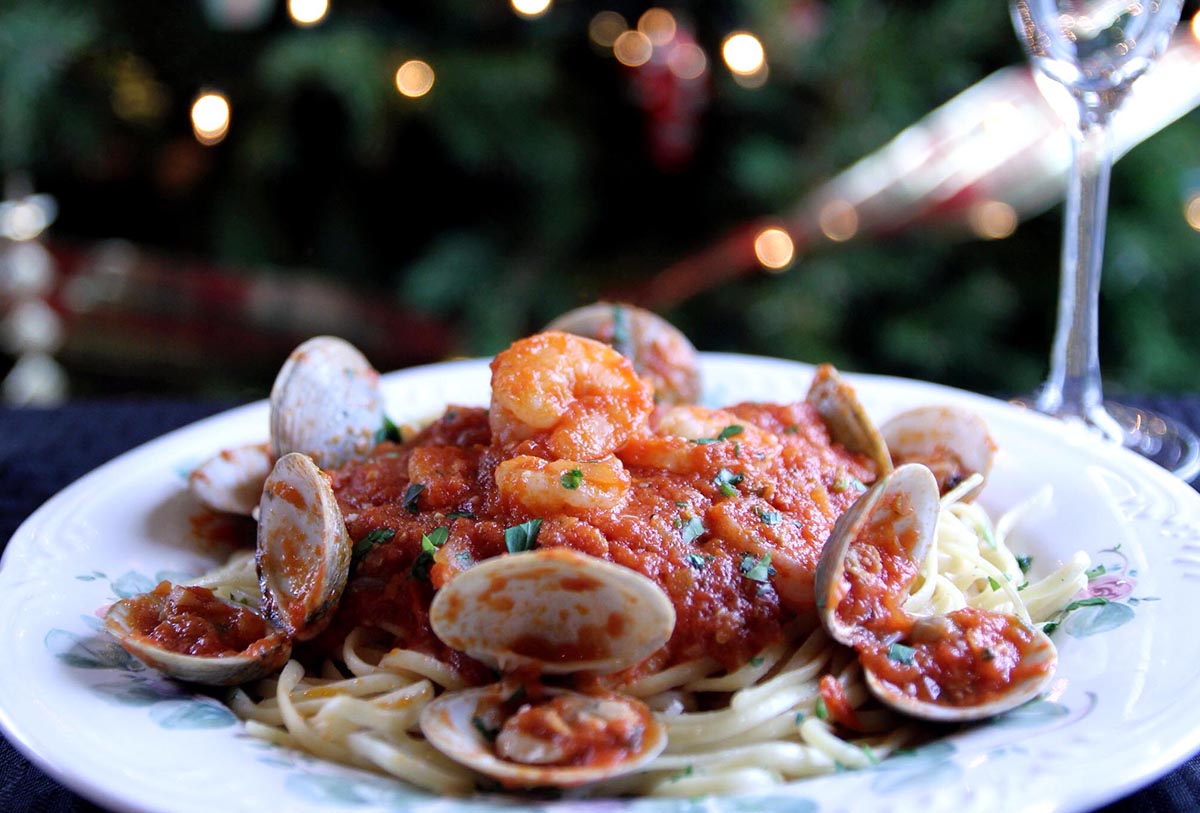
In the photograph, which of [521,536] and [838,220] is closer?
[521,536]

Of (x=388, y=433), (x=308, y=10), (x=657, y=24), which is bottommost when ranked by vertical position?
(x=388, y=433)

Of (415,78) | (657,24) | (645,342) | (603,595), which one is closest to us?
(603,595)

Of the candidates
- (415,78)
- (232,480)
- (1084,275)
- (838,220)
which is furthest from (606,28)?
(232,480)

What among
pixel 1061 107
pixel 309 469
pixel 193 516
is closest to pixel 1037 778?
pixel 309 469

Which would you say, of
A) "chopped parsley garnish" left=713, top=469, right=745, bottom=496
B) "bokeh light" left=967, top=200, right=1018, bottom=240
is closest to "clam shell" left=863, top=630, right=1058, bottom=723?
"chopped parsley garnish" left=713, top=469, right=745, bottom=496

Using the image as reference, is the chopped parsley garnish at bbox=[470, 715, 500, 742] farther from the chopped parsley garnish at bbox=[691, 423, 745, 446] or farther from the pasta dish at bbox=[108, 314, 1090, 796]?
the chopped parsley garnish at bbox=[691, 423, 745, 446]

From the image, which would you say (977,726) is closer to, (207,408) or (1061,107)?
(1061,107)

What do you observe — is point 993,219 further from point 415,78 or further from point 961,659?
point 961,659

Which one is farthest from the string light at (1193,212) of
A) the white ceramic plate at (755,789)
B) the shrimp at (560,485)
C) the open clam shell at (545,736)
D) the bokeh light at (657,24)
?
the open clam shell at (545,736)

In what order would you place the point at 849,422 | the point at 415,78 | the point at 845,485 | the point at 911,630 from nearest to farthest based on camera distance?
the point at 911,630
the point at 845,485
the point at 849,422
the point at 415,78
